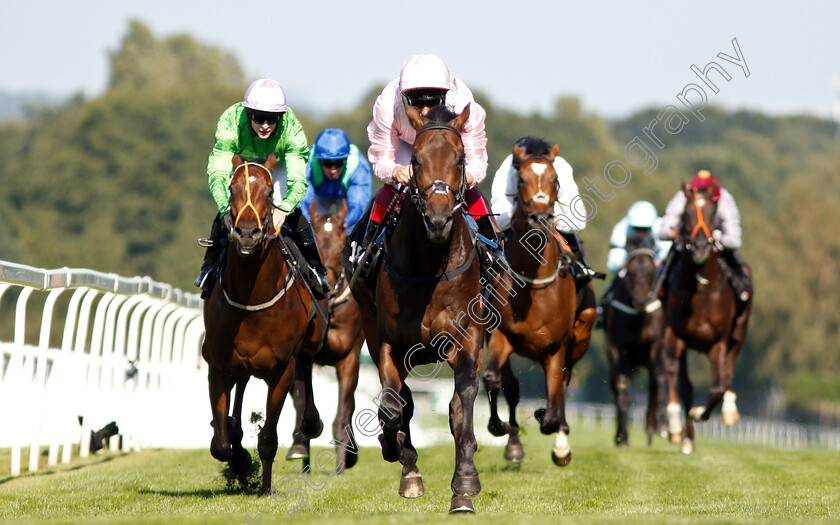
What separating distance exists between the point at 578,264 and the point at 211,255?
3.09 metres

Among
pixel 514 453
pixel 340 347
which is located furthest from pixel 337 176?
pixel 514 453

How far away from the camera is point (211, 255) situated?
7.98 metres

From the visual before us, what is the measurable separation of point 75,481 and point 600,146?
71.1 meters

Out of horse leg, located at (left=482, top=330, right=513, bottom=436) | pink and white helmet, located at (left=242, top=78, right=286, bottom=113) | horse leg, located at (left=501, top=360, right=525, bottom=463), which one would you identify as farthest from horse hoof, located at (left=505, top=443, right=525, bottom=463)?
pink and white helmet, located at (left=242, top=78, right=286, bottom=113)

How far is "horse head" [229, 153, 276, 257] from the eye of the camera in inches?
277

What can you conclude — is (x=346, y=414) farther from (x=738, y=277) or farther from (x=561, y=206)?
(x=738, y=277)

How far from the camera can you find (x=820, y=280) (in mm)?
43750

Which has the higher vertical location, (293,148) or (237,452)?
(293,148)

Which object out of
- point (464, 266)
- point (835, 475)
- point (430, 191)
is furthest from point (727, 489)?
point (430, 191)

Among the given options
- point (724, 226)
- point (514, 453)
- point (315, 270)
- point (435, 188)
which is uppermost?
point (724, 226)

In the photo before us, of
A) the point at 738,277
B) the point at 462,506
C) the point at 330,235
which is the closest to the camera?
the point at 462,506

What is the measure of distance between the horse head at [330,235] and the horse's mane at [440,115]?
11.1 ft

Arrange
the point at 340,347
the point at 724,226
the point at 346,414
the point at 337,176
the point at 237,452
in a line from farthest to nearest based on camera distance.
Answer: the point at 724,226 → the point at 337,176 → the point at 340,347 → the point at 346,414 → the point at 237,452

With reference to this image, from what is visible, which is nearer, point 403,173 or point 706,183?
point 403,173
